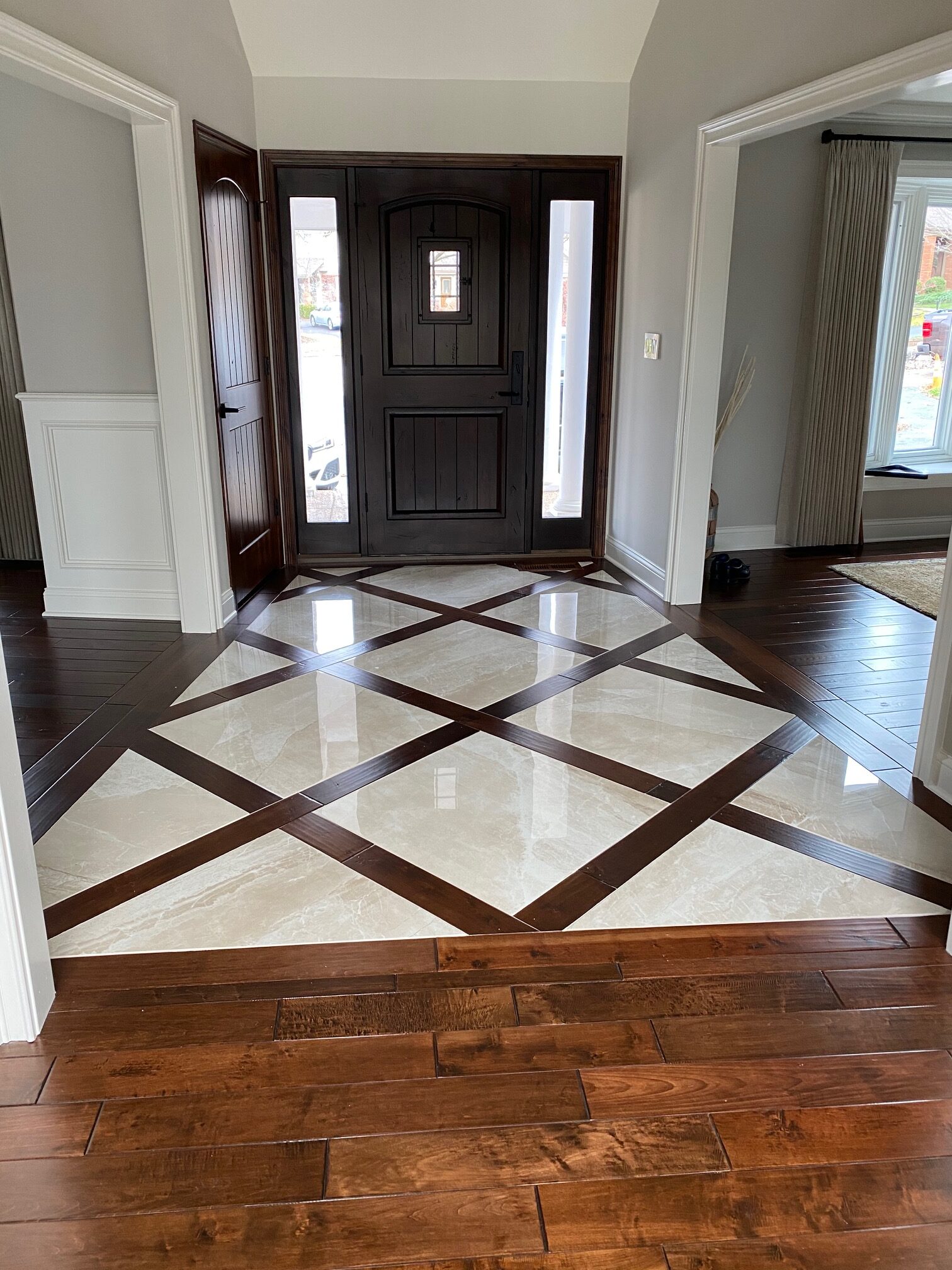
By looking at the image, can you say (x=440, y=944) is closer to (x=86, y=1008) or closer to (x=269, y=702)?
(x=86, y=1008)

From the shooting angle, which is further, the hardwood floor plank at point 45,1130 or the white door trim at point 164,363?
the white door trim at point 164,363

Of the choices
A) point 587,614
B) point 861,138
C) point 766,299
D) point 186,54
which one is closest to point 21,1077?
point 587,614

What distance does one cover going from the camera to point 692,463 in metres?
4.53

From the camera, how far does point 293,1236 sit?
1.53m

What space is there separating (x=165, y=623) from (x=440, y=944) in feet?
9.07

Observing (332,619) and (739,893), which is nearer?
(739,893)

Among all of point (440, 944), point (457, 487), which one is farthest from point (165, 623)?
point (440, 944)

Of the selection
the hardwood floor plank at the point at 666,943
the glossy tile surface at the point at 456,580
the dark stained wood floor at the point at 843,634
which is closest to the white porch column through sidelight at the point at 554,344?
the glossy tile surface at the point at 456,580

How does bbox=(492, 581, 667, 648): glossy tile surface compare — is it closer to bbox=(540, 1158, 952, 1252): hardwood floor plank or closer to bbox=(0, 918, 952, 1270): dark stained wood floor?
bbox=(0, 918, 952, 1270): dark stained wood floor

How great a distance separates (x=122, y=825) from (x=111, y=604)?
2063mm

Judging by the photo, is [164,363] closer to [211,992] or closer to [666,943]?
[211,992]

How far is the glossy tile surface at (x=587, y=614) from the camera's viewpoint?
439 cm

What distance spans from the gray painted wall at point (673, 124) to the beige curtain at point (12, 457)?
3.26 metres

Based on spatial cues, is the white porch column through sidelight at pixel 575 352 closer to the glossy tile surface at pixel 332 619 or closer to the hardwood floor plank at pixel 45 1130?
the glossy tile surface at pixel 332 619
